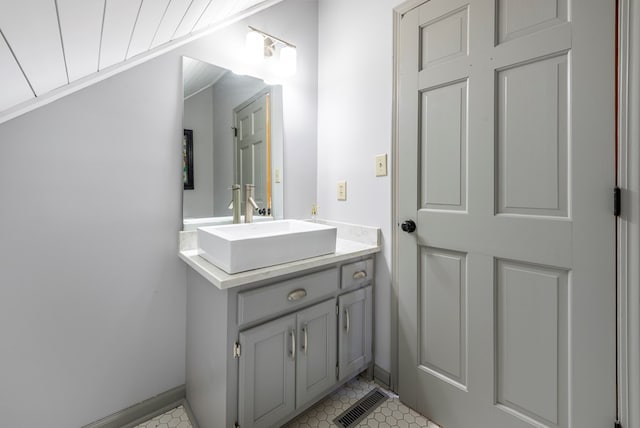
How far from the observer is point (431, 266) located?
1.36m

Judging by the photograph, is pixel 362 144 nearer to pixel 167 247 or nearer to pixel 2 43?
pixel 167 247

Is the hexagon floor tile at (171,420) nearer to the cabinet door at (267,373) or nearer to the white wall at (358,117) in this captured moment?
the cabinet door at (267,373)

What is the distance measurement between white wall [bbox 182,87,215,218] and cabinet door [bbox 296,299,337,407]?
2.49 feet

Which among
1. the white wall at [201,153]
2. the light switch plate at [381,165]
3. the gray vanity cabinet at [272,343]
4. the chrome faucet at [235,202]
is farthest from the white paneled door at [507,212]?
the white wall at [201,153]

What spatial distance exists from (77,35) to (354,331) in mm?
1503

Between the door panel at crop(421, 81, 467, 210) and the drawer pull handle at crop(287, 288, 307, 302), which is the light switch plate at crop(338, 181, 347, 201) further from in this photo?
the drawer pull handle at crop(287, 288, 307, 302)

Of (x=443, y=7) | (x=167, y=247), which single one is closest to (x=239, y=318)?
(x=167, y=247)

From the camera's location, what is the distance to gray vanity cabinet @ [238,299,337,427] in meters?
1.10

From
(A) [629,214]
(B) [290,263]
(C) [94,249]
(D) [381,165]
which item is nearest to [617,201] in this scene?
(A) [629,214]

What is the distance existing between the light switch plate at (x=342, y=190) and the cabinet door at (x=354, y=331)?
→ 1.86ft

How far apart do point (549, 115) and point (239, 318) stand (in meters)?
1.35

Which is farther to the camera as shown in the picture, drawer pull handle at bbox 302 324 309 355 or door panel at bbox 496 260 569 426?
drawer pull handle at bbox 302 324 309 355

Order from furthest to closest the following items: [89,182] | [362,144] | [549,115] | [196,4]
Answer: [362,144] < [89,182] < [549,115] < [196,4]

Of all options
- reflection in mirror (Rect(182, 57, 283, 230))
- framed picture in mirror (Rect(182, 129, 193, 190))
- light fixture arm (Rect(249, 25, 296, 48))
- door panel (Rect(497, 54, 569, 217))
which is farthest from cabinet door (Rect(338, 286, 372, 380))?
light fixture arm (Rect(249, 25, 296, 48))
